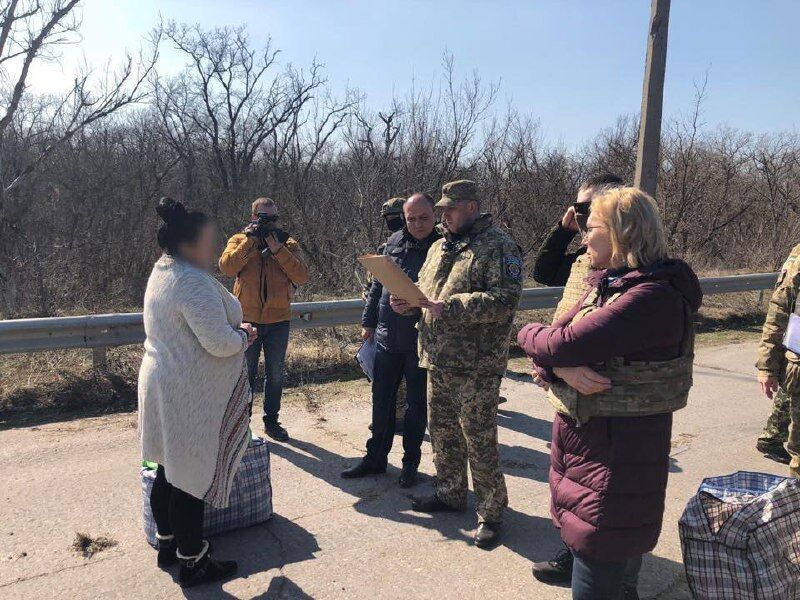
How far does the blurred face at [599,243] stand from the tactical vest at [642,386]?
0.17m

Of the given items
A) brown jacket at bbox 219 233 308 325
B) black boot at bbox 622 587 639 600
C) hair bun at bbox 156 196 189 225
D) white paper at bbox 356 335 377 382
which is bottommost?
black boot at bbox 622 587 639 600

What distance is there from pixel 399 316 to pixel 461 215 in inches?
35.4

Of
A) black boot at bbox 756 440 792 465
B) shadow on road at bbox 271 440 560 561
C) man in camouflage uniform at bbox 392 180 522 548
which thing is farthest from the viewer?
black boot at bbox 756 440 792 465

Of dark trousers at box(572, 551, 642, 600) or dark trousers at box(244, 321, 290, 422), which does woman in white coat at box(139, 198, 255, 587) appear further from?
dark trousers at box(244, 321, 290, 422)

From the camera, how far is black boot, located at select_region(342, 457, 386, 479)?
159 inches

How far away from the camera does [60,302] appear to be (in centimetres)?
1125

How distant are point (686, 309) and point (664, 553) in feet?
5.91

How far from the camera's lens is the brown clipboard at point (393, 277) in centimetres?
306

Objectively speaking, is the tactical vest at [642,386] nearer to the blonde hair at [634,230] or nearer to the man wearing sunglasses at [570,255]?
the blonde hair at [634,230]

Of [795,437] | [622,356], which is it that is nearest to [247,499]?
[622,356]

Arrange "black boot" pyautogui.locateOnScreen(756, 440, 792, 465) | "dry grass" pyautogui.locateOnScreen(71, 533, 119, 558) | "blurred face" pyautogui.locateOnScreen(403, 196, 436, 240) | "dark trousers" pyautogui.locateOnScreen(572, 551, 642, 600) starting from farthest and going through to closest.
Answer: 1. "black boot" pyautogui.locateOnScreen(756, 440, 792, 465)
2. "blurred face" pyautogui.locateOnScreen(403, 196, 436, 240)
3. "dry grass" pyautogui.locateOnScreen(71, 533, 119, 558)
4. "dark trousers" pyautogui.locateOnScreen(572, 551, 642, 600)

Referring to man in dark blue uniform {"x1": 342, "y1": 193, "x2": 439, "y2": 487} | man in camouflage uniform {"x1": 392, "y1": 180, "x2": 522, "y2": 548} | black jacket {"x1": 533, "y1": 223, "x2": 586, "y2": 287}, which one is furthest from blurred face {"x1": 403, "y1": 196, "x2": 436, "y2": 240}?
black jacket {"x1": 533, "y1": 223, "x2": 586, "y2": 287}

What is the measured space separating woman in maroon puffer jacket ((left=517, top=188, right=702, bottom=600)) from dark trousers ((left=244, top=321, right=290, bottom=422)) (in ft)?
9.95

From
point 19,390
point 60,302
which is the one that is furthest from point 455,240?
point 60,302
